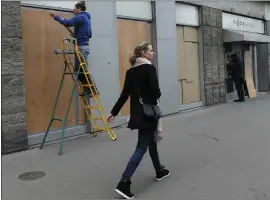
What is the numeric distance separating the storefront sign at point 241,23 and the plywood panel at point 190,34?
204cm

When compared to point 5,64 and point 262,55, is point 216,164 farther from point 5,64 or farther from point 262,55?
point 262,55

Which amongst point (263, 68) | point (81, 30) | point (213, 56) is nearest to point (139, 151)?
point (81, 30)

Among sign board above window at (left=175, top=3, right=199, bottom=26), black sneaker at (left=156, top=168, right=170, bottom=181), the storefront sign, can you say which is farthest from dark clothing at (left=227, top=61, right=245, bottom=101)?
black sneaker at (left=156, top=168, right=170, bottom=181)

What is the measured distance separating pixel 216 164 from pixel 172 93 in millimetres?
4905

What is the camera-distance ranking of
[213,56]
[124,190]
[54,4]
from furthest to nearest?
1. [213,56]
2. [54,4]
3. [124,190]

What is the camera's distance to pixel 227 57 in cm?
1352

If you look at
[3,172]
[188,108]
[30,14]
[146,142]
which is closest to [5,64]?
[30,14]

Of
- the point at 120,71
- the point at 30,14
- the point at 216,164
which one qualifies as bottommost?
the point at 216,164

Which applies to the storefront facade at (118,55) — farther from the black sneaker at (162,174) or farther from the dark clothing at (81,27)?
the black sneaker at (162,174)

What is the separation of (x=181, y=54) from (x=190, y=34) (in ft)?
2.93

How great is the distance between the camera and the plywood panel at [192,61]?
37.0ft

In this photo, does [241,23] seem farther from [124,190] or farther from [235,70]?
[124,190]

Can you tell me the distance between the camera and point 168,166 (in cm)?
541

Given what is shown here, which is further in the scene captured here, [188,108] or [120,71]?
[188,108]
